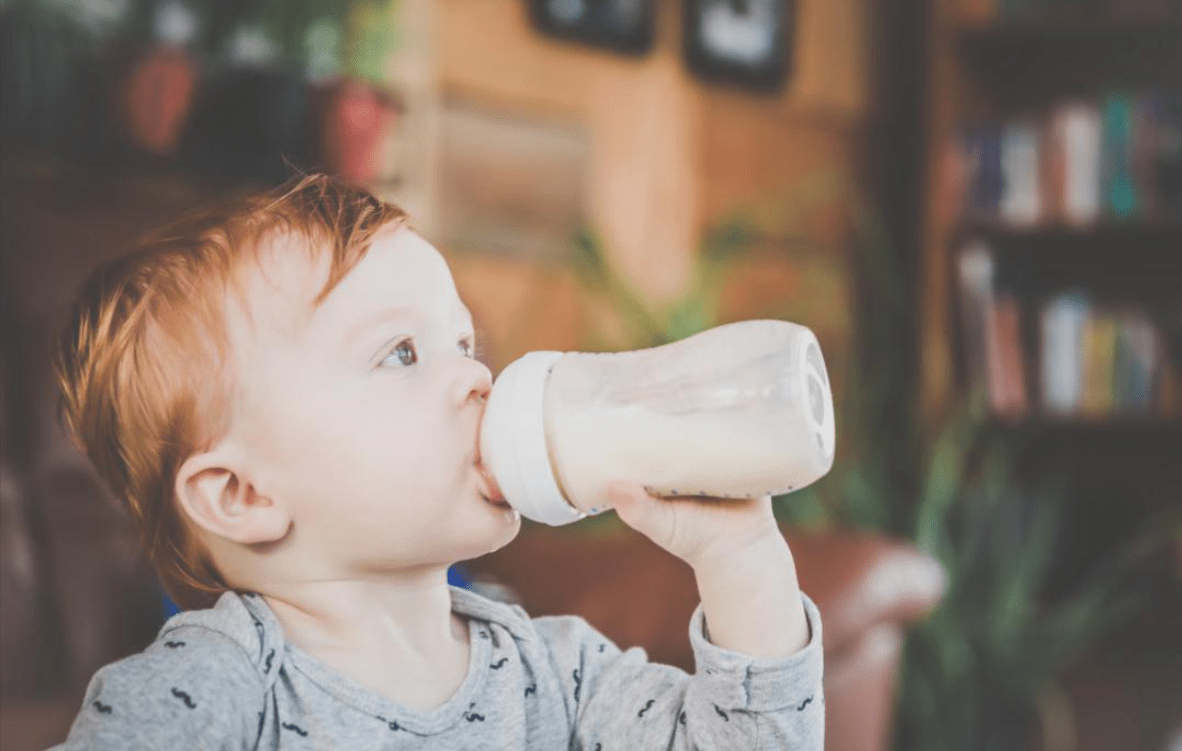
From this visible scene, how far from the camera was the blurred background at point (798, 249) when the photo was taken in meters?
1.29

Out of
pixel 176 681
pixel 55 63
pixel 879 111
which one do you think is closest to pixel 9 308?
Answer: pixel 55 63

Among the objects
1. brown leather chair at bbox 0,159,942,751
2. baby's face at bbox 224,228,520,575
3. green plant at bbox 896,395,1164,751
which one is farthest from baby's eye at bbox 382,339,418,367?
green plant at bbox 896,395,1164,751

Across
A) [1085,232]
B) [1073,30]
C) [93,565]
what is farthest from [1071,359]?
[93,565]

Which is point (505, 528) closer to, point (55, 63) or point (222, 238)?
point (222, 238)

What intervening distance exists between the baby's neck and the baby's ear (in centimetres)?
4

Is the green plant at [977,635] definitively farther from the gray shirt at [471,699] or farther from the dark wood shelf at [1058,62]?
the gray shirt at [471,699]

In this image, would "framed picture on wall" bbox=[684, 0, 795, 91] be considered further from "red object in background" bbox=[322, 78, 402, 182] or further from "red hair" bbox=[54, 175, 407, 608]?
"red hair" bbox=[54, 175, 407, 608]

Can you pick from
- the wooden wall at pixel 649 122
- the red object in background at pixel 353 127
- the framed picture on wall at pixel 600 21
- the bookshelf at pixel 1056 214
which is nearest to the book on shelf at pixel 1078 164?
the bookshelf at pixel 1056 214

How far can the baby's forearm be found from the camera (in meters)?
0.60

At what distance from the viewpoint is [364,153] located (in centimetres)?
183

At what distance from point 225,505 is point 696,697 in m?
0.26

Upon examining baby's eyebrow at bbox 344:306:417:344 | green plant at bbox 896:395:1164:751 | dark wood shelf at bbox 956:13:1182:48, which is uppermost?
dark wood shelf at bbox 956:13:1182:48

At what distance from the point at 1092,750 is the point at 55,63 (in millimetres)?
2116

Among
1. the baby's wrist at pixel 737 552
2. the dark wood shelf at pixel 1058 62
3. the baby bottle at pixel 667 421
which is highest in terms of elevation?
the dark wood shelf at pixel 1058 62
